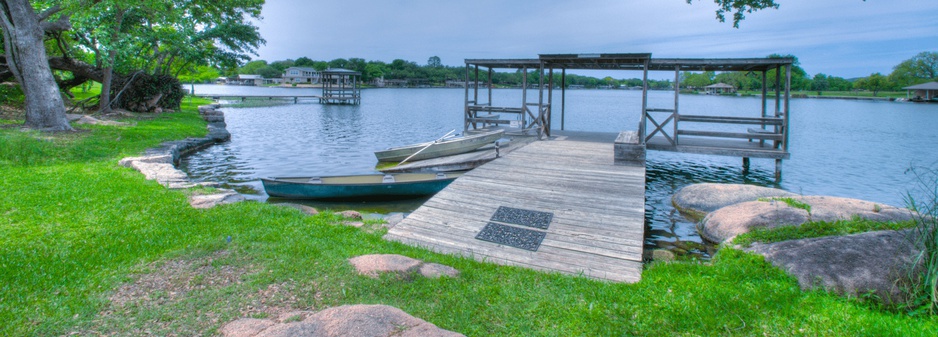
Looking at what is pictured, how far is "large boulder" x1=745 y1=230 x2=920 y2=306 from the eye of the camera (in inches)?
198

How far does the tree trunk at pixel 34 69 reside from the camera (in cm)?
1536

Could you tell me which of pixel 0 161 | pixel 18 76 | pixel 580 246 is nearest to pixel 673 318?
pixel 580 246

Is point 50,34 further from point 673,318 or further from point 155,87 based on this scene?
point 673,318

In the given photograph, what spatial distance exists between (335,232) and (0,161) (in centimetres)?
864

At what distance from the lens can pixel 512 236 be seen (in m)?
7.60

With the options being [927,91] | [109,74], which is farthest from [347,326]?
[927,91]

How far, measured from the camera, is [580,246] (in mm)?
7246

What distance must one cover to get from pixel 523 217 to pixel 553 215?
496mm

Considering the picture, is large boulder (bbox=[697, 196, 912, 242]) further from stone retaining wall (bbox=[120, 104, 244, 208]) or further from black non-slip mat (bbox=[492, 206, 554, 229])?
stone retaining wall (bbox=[120, 104, 244, 208])

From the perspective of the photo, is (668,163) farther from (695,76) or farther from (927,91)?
(695,76)

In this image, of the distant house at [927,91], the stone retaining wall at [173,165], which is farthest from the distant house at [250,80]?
the distant house at [927,91]

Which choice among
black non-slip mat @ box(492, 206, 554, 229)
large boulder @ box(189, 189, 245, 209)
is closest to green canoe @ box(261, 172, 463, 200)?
large boulder @ box(189, 189, 245, 209)

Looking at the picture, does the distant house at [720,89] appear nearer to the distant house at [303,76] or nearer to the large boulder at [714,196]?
the distant house at [303,76]

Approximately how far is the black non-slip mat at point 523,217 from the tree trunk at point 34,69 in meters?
15.0
